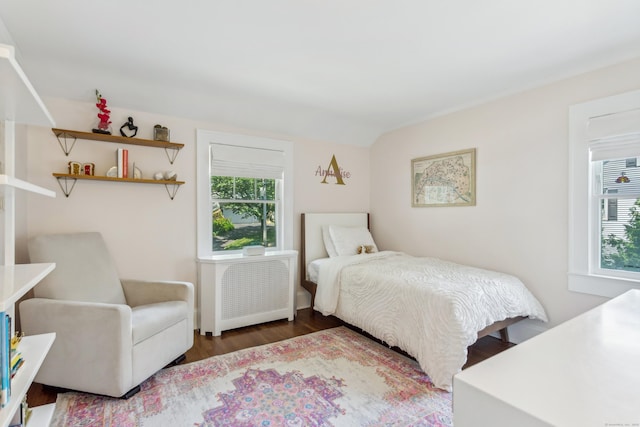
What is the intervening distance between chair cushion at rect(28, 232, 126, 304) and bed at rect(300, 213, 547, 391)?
191 cm

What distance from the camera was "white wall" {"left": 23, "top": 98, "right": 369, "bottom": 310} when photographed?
2.55m

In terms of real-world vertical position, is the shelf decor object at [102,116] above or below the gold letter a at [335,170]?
above

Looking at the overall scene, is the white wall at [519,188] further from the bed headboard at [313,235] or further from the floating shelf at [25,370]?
the floating shelf at [25,370]

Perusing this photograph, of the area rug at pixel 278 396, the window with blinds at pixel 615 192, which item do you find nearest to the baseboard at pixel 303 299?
the area rug at pixel 278 396

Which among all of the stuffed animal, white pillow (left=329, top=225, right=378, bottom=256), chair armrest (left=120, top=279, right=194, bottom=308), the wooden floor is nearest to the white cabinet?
the wooden floor

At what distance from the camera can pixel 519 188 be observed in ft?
9.36

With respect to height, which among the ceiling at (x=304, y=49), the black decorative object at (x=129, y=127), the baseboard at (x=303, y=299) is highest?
the ceiling at (x=304, y=49)

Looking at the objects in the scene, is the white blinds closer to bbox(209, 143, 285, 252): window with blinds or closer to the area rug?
bbox(209, 143, 285, 252): window with blinds

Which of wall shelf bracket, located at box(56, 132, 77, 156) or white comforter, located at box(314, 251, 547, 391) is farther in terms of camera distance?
wall shelf bracket, located at box(56, 132, 77, 156)

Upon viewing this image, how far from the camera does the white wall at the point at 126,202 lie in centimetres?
255

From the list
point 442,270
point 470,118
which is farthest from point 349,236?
point 470,118

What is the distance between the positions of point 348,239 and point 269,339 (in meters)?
1.56

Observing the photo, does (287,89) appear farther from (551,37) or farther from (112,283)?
(112,283)

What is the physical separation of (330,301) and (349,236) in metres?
1.04
